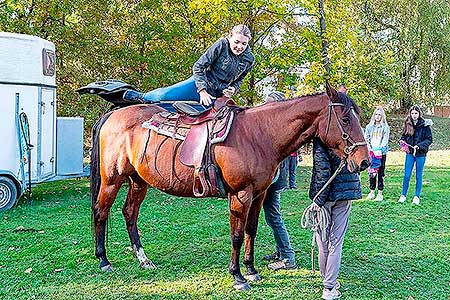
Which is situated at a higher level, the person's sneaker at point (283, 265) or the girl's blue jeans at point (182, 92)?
the girl's blue jeans at point (182, 92)

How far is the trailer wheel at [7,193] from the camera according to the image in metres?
8.20

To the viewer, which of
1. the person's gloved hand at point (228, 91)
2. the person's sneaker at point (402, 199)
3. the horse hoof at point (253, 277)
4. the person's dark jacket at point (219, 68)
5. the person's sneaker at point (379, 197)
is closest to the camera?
the horse hoof at point (253, 277)

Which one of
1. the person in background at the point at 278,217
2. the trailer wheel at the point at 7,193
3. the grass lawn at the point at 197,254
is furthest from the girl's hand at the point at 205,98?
the trailer wheel at the point at 7,193

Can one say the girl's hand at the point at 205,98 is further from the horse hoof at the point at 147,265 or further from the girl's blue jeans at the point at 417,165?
the girl's blue jeans at the point at 417,165

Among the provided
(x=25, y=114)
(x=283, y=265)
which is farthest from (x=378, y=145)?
Result: (x=25, y=114)

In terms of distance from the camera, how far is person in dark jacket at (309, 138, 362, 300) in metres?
4.00

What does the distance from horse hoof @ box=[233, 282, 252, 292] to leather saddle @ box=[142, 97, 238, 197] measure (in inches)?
31.3

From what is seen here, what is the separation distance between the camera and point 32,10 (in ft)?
40.1

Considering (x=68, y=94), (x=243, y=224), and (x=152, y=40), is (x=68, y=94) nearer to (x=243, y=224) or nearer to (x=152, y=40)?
(x=152, y=40)

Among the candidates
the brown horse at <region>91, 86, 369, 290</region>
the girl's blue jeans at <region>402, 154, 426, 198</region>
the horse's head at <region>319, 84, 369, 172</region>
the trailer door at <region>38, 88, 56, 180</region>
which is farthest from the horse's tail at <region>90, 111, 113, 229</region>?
the girl's blue jeans at <region>402, 154, 426, 198</region>

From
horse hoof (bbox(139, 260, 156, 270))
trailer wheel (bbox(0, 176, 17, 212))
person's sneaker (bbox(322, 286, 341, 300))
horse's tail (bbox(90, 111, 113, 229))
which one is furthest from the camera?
trailer wheel (bbox(0, 176, 17, 212))

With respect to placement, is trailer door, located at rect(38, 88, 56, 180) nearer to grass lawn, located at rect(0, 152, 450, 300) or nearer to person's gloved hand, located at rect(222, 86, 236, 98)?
grass lawn, located at rect(0, 152, 450, 300)

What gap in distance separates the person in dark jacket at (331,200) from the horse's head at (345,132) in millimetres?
99

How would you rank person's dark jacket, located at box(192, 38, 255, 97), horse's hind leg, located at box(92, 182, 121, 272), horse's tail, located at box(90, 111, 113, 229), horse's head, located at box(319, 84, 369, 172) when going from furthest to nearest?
1. horse's tail, located at box(90, 111, 113, 229)
2. horse's hind leg, located at box(92, 182, 121, 272)
3. person's dark jacket, located at box(192, 38, 255, 97)
4. horse's head, located at box(319, 84, 369, 172)
